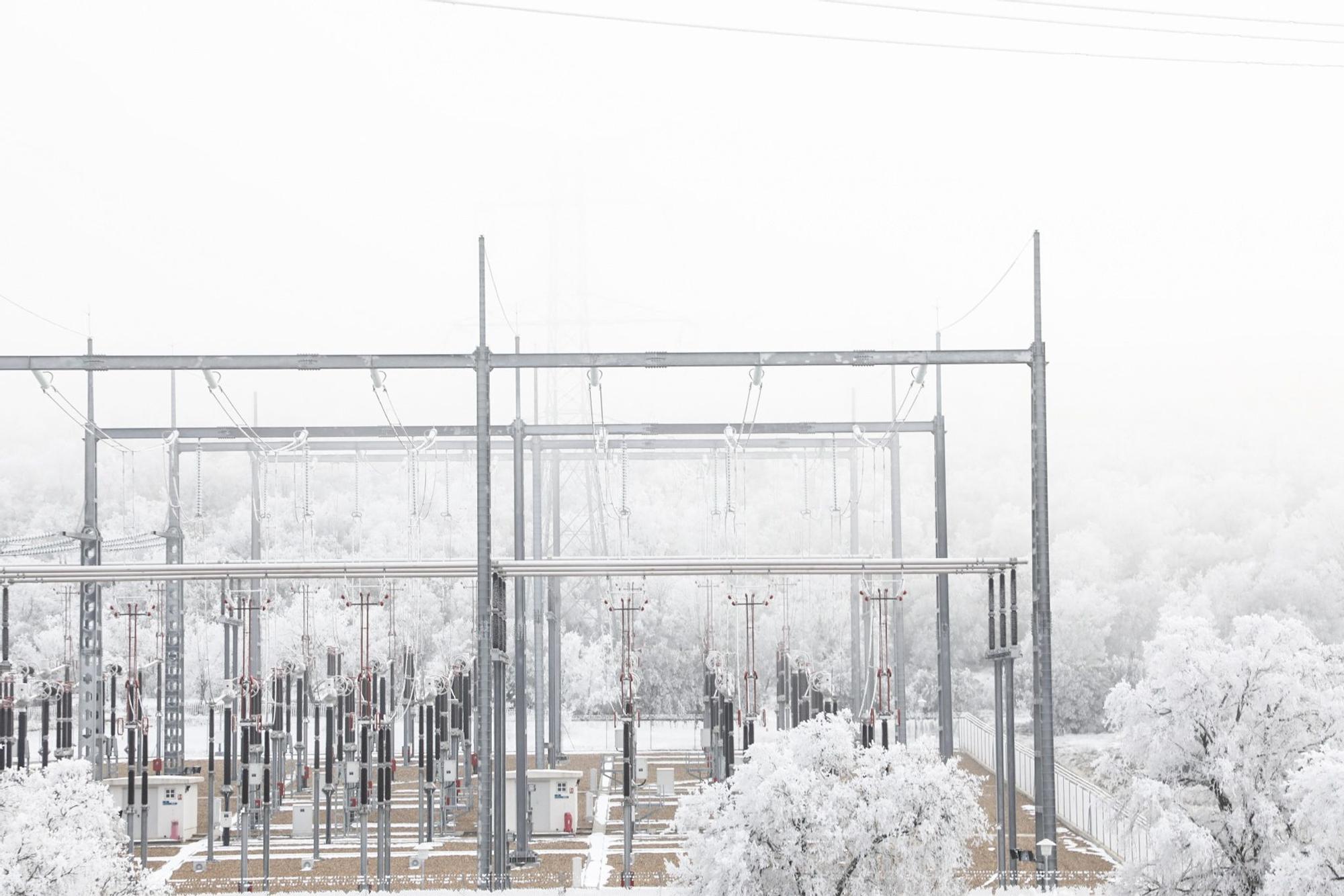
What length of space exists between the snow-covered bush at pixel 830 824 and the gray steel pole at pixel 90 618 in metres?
11.5

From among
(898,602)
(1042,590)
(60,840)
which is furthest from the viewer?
(898,602)

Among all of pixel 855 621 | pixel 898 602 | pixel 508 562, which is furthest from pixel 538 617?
pixel 508 562

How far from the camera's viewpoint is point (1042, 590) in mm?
16016

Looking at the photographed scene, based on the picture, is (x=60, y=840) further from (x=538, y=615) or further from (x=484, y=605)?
(x=538, y=615)

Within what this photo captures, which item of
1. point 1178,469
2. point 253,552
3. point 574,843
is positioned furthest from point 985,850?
point 1178,469

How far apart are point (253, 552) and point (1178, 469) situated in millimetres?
48737

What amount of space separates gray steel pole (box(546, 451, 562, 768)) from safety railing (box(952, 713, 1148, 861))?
9450 mm

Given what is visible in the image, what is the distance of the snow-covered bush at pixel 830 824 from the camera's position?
1355 centimetres

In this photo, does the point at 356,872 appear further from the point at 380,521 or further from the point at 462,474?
the point at 462,474

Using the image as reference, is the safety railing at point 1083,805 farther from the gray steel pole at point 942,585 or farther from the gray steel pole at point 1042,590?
the gray steel pole at point 942,585

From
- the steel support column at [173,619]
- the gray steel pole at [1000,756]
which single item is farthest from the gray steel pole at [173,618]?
the gray steel pole at [1000,756]

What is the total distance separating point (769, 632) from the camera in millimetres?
50125

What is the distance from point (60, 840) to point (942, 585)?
41.9ft

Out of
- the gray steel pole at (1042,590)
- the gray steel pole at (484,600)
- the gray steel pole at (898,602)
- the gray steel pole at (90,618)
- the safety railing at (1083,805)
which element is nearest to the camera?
the gray steel pole at (484,600)
